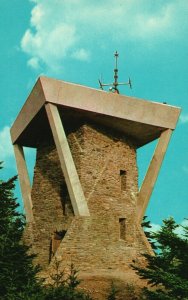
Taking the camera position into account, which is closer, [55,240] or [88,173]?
[88,173]

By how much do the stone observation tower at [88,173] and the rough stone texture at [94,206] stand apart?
3 cm

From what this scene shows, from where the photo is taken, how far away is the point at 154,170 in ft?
54.9

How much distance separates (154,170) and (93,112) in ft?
9.62

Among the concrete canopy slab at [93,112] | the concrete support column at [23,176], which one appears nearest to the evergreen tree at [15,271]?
the concrete canopy slab at [93,112]

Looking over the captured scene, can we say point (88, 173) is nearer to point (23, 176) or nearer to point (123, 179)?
point (123, 179)

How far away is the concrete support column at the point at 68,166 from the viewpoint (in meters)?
14.9

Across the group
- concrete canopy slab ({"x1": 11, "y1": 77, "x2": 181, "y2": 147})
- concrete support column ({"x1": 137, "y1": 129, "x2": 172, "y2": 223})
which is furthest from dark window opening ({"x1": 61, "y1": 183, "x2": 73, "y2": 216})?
concrete support column ({"x1": 137, "y1": 129, "x2": 172, "y2": 223})

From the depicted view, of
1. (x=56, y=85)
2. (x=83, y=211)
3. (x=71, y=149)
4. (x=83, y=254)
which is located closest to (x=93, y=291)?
(x=83, y=254)

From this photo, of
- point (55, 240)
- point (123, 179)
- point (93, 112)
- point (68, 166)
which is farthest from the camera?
point (123, 179)

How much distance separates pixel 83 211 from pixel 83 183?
982mm

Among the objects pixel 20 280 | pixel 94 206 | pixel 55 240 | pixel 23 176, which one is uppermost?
pixel 23 176

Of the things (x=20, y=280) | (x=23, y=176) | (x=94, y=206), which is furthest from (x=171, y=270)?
(x=23, y=176)

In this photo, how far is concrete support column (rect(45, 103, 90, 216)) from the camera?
14922 mm

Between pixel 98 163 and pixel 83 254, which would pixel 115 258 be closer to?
pixel 83 254
